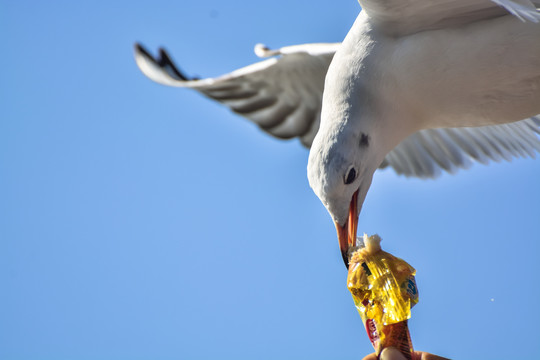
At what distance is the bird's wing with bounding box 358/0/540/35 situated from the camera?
11.3 ft

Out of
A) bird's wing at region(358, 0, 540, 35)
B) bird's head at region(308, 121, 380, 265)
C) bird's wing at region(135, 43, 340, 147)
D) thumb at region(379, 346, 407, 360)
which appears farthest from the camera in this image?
bird's wing at region(135, 43, 340, 147)

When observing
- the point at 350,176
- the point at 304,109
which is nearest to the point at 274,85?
the point at 304,109

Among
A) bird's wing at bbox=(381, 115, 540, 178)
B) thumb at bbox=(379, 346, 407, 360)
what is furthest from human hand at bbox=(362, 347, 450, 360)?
bird's wing at bbox=(381, 115, 540, 178)

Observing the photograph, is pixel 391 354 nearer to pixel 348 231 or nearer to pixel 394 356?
pixel 394 356

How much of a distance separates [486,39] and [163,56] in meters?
2.06

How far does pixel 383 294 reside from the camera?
91.6 inches

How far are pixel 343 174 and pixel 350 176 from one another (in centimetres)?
6

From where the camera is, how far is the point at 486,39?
3422 mm

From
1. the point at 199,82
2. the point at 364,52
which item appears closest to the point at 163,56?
the point at 199,82

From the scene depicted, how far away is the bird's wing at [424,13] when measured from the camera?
3.43m

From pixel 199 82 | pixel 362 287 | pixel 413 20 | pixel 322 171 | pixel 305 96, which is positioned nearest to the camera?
pixel 362 287

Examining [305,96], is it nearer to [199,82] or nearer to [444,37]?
[199,82]

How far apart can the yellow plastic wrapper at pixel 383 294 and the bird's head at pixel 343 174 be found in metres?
0.86

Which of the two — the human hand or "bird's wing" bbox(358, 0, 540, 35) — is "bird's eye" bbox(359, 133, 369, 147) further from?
the human hand
